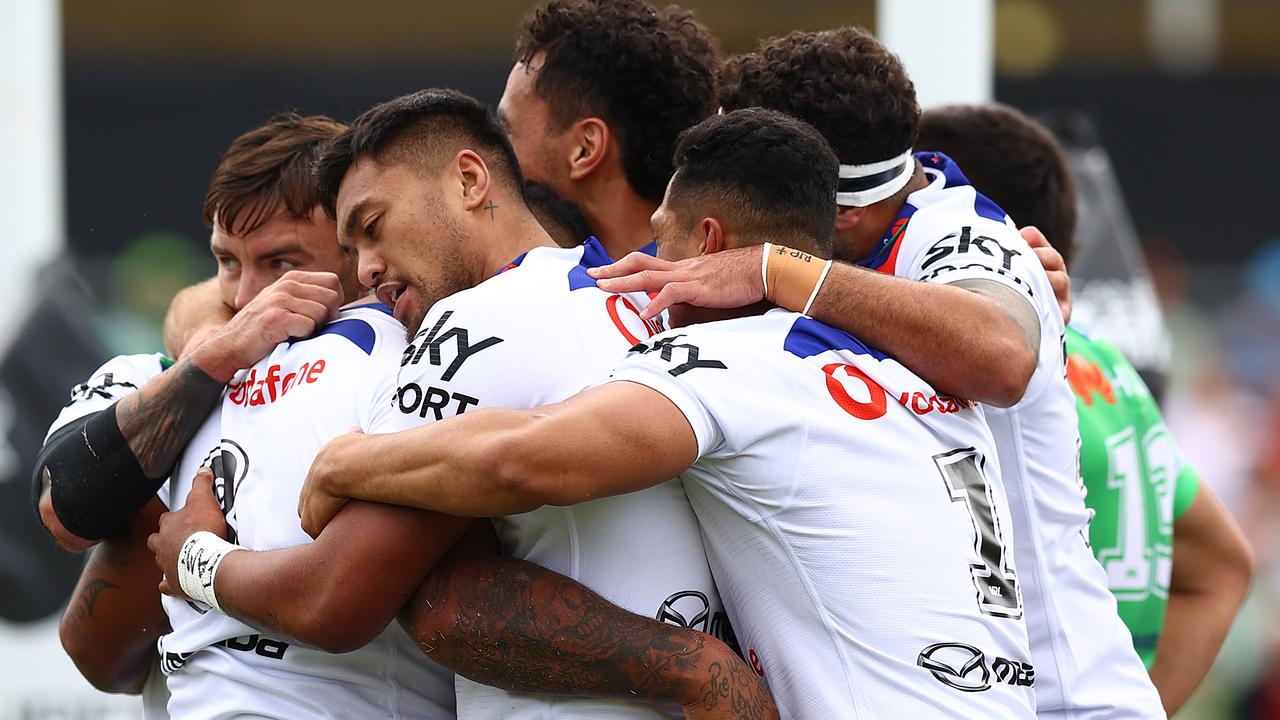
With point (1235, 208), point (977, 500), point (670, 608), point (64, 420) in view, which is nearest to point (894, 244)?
point (977, 500)

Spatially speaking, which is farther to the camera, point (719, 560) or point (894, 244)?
point (894, 244)

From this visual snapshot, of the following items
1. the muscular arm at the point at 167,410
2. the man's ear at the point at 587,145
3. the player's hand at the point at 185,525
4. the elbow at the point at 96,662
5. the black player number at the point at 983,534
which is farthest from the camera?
the man's ear at the point at 587,145

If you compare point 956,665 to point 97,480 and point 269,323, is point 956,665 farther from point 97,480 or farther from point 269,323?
point 97,480

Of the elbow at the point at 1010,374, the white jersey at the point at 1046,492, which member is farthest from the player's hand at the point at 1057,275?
A: the elbow at the point at 1010,374

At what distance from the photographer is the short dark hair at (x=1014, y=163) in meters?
4.60

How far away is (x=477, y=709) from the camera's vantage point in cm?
296

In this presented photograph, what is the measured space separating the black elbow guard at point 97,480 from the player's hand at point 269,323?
26 centimetres

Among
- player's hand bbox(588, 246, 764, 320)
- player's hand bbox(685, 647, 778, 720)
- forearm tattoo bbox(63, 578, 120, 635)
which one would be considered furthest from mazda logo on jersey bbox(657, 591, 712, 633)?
forearm tattoo bbox(63, 578, 120, 635)

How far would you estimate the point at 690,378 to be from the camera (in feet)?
9.00

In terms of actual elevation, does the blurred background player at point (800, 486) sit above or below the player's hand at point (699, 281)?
below

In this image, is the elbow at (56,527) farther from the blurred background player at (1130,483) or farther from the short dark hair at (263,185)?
the blurred background player at (1130,483)

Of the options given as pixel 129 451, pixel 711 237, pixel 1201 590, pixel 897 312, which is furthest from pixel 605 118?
pixel 1201 590

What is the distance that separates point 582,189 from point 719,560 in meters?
1.37

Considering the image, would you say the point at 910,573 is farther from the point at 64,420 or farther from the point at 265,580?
the point at 64,420
